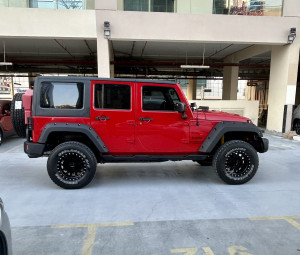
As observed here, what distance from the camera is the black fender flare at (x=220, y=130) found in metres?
4.31

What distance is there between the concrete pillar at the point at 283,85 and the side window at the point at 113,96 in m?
8.48

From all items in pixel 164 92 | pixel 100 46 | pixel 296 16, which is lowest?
pixel 164 92

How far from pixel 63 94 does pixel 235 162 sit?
3391mm

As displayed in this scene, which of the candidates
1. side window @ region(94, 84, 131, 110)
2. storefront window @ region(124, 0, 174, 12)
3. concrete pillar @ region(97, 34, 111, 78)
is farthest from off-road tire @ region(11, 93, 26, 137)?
storefront window @ region(124, 0, 174, 12)

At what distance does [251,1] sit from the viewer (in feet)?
31.8

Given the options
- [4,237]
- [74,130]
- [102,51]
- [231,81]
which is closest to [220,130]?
[74,130]

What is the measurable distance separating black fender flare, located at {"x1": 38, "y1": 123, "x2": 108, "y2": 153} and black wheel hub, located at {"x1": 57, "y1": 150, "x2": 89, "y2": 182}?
33 cm

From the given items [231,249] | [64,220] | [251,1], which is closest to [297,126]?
[251,1]

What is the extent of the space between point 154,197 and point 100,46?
669 cm

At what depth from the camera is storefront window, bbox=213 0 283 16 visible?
9570 mm

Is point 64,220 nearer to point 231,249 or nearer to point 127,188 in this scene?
point 127,188

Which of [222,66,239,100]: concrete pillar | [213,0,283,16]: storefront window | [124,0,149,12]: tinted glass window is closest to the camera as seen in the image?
[124,0,149,12]: tinted glass window

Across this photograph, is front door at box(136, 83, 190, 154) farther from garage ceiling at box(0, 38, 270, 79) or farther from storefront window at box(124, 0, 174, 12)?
garage ceiling at box(0, 38, 270, 79)

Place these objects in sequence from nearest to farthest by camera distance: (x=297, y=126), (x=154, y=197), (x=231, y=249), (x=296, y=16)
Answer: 1. (x=231, y=249)
2. (x=154, y=197)
3. (x=296, y=16)
4. (x=297, y=126)
